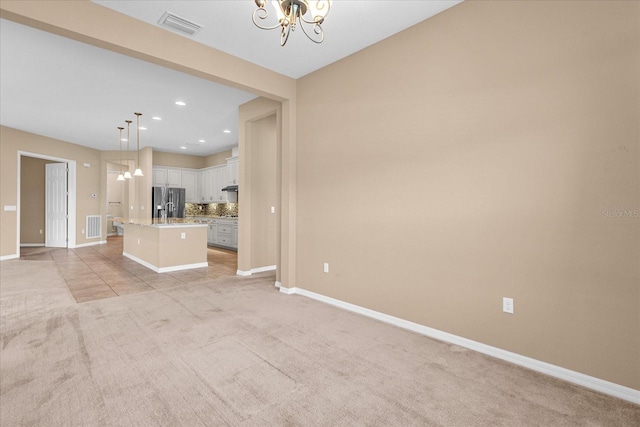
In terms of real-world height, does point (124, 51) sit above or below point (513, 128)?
above

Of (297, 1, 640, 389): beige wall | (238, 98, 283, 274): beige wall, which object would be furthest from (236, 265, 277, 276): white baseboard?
(297, 1, 640, 389): beige wall

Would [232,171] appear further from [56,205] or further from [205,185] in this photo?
[56,205]

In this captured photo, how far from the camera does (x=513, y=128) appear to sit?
7.95 feet

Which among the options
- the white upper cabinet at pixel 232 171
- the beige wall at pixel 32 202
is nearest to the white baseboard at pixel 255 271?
the white upper cabinet at pixel 232 171

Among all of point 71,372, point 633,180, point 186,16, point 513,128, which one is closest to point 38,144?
point 186,16

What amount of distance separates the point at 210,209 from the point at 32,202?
16.1ft

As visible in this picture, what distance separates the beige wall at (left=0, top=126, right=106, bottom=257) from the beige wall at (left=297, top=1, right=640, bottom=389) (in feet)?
26.1

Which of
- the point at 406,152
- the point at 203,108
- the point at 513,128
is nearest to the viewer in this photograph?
the point at 513,128

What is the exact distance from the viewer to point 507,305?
8.11 ft

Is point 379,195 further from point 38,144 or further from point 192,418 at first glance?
point 38,144

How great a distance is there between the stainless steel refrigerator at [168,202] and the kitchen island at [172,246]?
8.80 feet

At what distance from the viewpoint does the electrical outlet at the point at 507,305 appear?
2451mm

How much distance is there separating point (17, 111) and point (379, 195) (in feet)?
22.9

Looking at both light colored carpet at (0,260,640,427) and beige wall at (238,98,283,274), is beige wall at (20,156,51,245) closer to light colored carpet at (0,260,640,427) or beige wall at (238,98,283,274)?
light colored carpet at (0,260,640,427)
